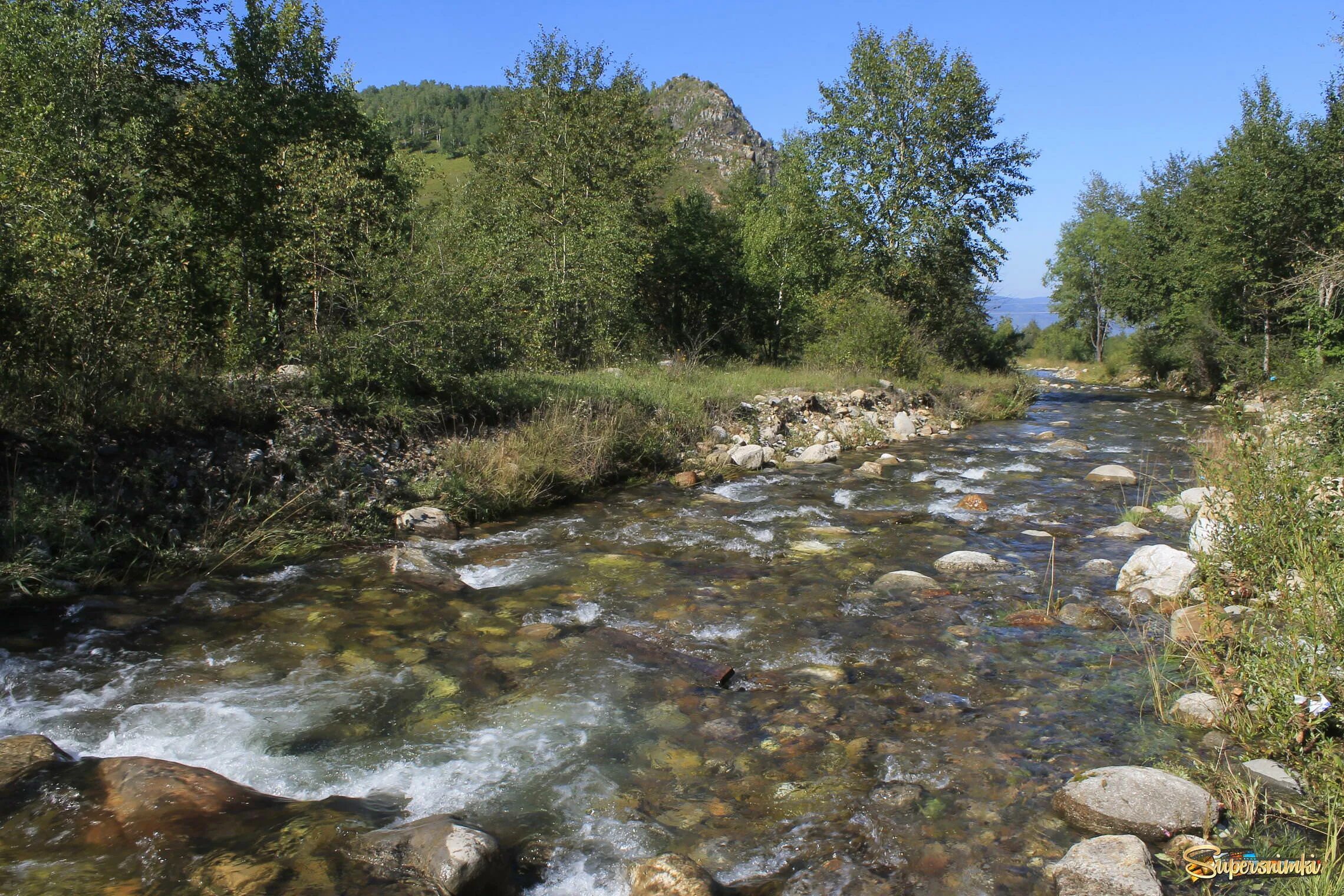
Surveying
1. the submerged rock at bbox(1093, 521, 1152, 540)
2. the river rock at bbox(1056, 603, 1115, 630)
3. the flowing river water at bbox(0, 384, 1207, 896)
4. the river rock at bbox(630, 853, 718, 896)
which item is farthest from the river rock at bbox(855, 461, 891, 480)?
the river rock at bbox(630, 853, 718, 896)

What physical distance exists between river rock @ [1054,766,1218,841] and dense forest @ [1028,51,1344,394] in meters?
14.4

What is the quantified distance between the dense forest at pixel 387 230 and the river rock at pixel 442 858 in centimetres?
642

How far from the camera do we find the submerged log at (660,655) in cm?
583

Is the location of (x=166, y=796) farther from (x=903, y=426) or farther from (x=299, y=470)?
(x=903, y=426)

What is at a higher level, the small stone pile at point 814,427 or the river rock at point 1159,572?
the small stone pile at point 814,427

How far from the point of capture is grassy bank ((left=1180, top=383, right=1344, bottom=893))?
13.0ft

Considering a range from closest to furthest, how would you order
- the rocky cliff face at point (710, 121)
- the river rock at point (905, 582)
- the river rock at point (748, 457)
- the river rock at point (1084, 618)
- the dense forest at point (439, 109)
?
the river rock at point (1084, 618) < the river rock at point (905, 582) < the river rock at point (748, 457) < the dense forest at point (439, 109) < the rocky cliff face at point (710, 121)

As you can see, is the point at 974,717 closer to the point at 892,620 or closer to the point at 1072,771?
the point at 1072,771

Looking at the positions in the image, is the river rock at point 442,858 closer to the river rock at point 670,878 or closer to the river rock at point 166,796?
the river rock at point 670,878

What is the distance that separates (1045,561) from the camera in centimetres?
851

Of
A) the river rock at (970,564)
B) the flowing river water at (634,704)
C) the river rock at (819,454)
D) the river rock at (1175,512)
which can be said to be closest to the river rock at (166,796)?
the flowing river water at (634,704)

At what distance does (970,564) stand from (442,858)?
20.8 feet

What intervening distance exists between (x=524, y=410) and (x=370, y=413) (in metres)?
2.52

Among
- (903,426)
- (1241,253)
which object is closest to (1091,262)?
(1241,253)
